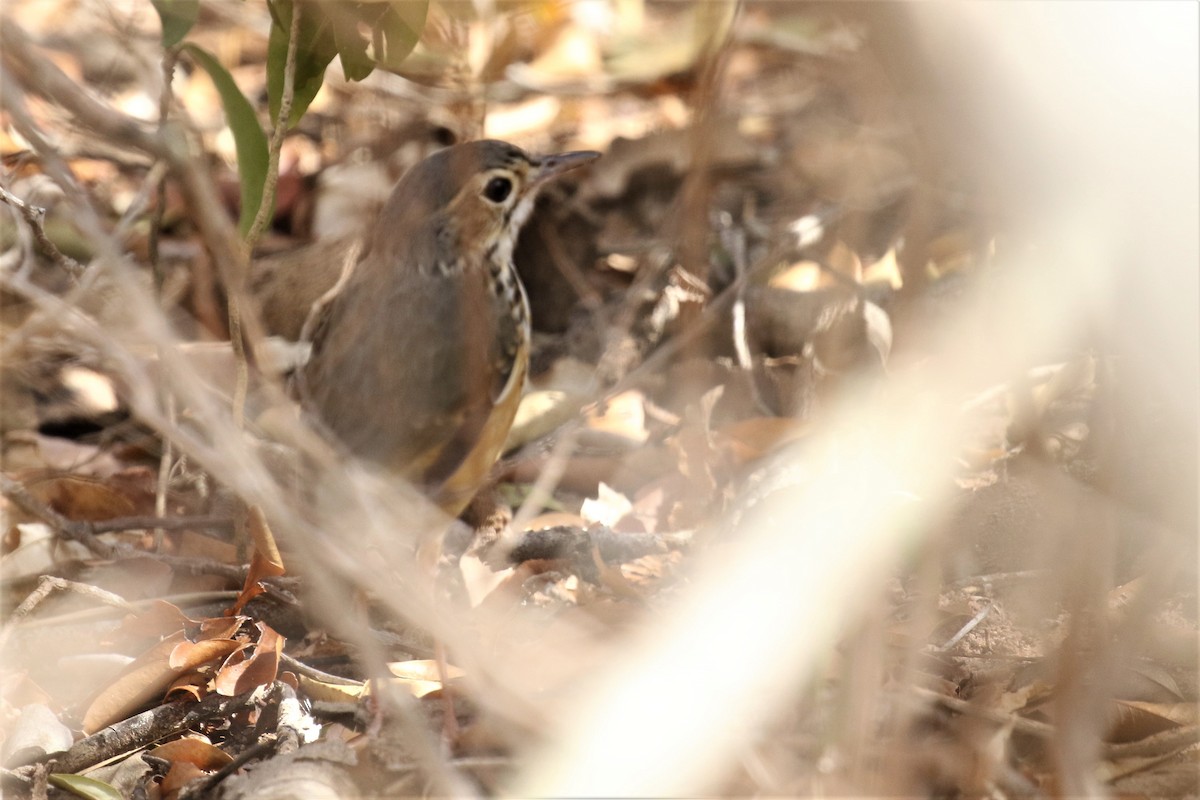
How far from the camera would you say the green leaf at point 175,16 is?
3.20 metres

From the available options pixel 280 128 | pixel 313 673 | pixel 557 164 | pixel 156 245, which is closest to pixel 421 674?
pixel 313 673

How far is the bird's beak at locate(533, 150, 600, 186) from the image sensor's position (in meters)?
4.81

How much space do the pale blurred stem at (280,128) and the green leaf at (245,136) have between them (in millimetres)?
105

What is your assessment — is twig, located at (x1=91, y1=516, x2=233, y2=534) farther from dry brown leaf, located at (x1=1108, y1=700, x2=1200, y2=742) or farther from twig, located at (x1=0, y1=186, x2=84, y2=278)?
dry brown leaf, located at (x1=1108, y1=700, x2=1200, y2=742)

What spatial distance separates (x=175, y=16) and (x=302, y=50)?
15.5 inches

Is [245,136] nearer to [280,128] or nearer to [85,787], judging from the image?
[280,128]

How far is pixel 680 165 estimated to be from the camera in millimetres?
5883

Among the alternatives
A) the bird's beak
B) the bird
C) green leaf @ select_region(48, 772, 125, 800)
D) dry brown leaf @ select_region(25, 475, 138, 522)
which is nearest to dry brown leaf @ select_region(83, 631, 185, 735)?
green leaf @ select_region(48, 772, 125, 800)

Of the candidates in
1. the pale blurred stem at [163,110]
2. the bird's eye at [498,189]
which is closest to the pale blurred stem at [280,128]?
the pale blurred stem at [163,110]

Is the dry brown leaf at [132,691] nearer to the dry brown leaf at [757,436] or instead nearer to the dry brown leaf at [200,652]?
the dry brown leaf at [200,652]

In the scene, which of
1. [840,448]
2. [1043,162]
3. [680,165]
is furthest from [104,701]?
[680,165]

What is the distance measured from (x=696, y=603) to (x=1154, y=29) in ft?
7.71

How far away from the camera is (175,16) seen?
321cm

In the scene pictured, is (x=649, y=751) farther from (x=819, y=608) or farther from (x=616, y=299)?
(x=616, y=299)
